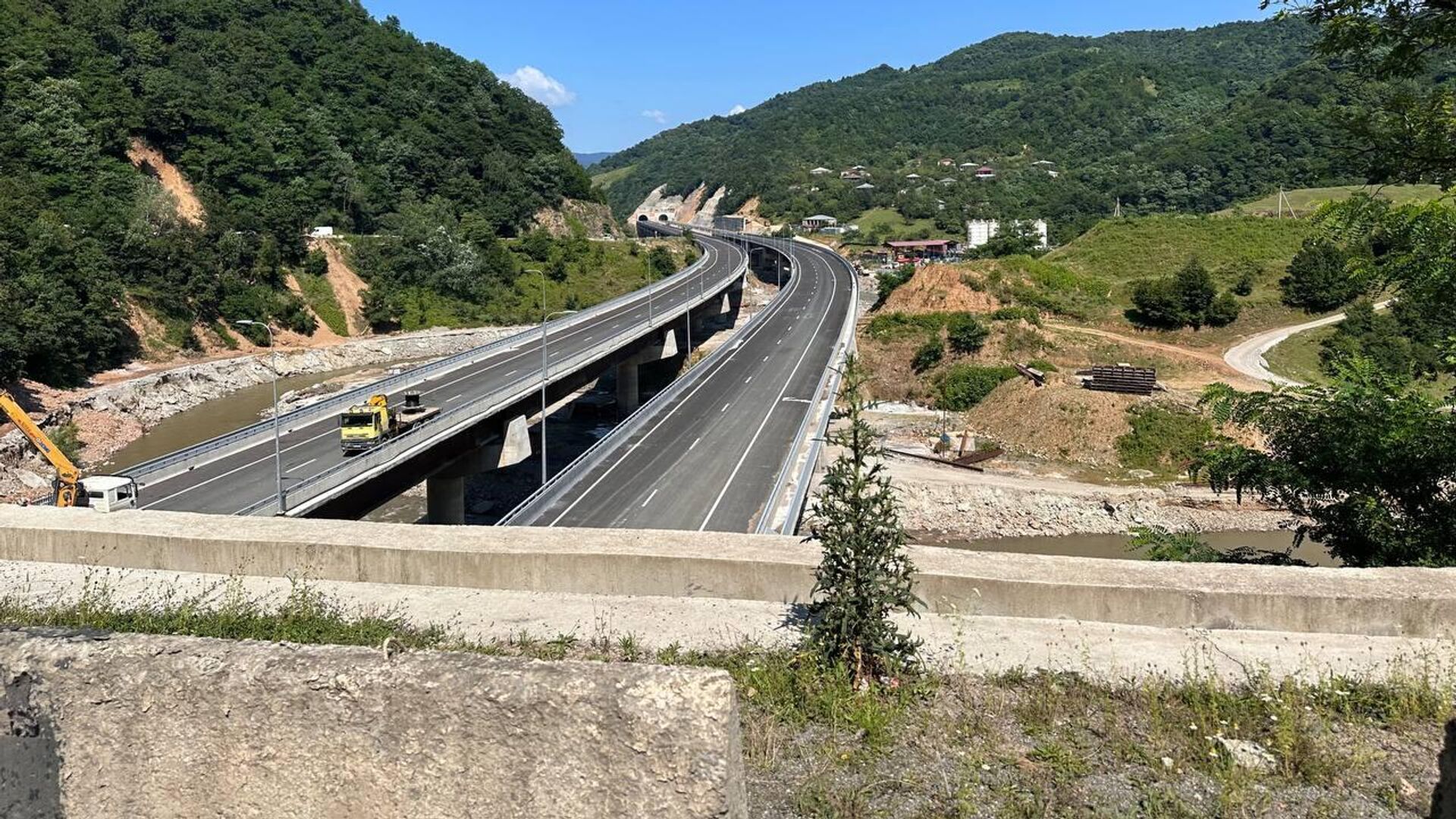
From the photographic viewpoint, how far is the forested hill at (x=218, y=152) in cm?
5797

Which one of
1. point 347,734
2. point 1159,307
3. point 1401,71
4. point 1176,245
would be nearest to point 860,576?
point 347,734

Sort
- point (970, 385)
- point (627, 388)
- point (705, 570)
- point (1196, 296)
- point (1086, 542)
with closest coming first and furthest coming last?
point (705, 570) → point (1086, 542) → point (970, 385) → point (627, 388) → point (1196, 296)

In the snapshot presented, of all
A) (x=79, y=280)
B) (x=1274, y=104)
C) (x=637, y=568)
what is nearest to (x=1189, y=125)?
(x=1274, y=104)

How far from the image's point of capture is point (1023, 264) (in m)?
80.1

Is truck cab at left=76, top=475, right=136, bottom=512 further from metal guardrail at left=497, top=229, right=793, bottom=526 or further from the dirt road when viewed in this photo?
the dirt road

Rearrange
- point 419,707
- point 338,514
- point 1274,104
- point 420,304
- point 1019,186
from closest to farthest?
point 419,707 < point 338,514 < point 420,304 < point 1274,104 < point 1019,186

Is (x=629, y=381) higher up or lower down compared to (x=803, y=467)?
higher up

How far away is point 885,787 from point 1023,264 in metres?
79.4

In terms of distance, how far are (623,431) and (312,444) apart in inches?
517

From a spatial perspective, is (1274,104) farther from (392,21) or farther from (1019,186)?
(392,21)

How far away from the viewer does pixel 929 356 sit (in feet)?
219

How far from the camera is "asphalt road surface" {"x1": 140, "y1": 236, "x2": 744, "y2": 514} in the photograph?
98.1 feet

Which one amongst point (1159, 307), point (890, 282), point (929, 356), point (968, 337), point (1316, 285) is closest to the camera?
point (968, 337)

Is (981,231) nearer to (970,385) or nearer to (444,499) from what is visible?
(970,385)
